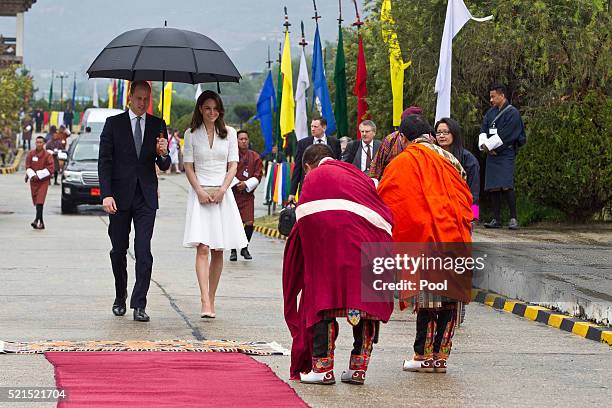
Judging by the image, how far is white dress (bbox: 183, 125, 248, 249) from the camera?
12977 millimetres

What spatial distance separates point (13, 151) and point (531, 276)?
5326 centimetres

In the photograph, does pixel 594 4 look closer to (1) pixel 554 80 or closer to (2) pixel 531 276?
(1) pixel 554 80

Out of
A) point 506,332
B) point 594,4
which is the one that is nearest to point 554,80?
point 594,4

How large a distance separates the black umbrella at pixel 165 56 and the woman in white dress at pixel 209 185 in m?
0.28

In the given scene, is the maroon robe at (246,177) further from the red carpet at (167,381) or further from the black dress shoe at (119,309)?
the red carpet at (167,381)

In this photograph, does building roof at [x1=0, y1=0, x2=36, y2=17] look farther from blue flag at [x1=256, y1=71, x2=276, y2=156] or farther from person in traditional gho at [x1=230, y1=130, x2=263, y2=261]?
person in traditional gho at [x1=230, y1=130, x2=263, y2=261]

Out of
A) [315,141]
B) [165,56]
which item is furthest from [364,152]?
[165,56]

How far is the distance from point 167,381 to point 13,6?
67.4m

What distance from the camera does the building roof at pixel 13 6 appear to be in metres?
73.3

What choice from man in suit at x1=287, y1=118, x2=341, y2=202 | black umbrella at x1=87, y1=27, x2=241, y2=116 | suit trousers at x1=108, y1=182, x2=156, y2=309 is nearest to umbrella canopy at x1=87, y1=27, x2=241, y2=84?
black umbrella at x1=87, y1=27, x2=241, y2=116

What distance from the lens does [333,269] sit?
9.41 m

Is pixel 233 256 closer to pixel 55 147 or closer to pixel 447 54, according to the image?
pixel 447 54

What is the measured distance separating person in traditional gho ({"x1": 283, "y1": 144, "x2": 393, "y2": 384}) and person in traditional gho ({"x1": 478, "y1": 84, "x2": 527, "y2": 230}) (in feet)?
37.5

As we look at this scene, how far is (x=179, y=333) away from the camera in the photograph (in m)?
11.9
